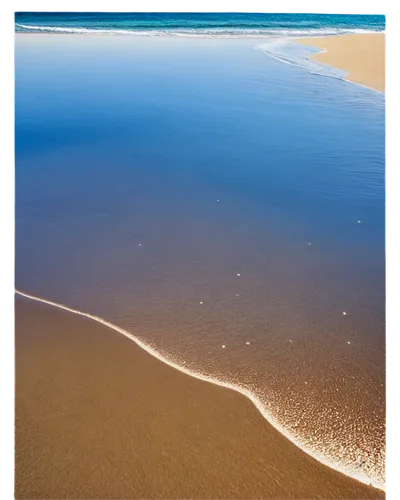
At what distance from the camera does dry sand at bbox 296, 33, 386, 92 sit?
9.24 meters

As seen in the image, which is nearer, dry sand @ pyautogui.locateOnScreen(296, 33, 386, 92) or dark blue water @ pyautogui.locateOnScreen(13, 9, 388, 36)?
dry sand @ pyautogui.locateOnScreen(296, 33, 386, 92)

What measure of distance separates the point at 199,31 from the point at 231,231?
1399cm

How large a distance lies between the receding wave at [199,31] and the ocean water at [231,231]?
769 cm

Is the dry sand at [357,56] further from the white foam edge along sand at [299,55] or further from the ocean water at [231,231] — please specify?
the ocean water at [231,231]

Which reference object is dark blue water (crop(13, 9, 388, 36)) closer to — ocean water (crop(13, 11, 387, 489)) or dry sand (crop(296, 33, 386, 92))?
dry sand (crop(296, 33, 386, 92))

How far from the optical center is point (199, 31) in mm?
16125

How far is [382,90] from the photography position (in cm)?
830

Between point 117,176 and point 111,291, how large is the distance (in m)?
1.90

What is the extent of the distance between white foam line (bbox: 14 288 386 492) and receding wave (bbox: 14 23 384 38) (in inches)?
521

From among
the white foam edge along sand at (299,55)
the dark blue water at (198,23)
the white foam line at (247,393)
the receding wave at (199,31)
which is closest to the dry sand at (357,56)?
the white foam edge along sand at (299,55)

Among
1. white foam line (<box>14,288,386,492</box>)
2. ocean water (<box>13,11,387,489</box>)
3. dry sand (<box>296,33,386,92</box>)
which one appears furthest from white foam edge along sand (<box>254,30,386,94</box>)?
white foam line (<box>14,288,386,492</box>)

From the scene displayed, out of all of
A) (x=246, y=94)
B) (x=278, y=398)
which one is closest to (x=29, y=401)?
(x=278, y=398)

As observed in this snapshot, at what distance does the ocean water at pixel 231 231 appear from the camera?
2793mm

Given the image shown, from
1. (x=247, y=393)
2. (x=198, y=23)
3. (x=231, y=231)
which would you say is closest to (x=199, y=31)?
(x=198, y=23)
